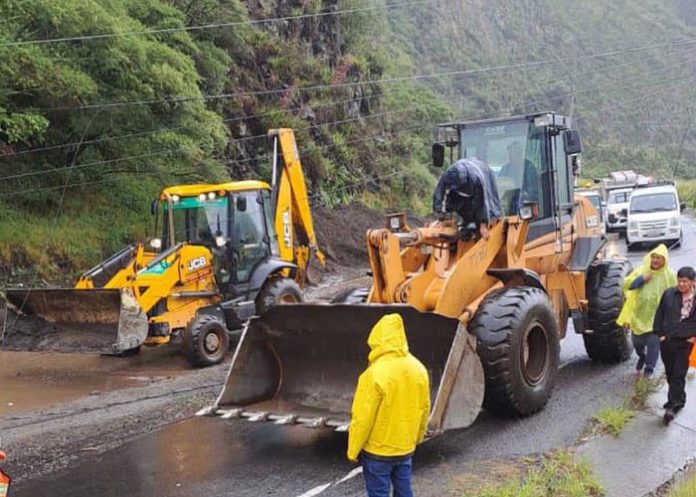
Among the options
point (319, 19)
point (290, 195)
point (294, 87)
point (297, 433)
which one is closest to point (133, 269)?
point (290, 195)

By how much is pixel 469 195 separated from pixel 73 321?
21.2 ft

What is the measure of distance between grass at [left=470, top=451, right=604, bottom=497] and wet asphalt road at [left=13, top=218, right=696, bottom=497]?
15.5 inches

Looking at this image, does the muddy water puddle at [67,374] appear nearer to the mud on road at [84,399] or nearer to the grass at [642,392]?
the mud on road at [84,399]

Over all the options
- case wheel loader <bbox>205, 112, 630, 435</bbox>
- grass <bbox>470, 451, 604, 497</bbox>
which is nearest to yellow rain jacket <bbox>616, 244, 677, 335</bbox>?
case wheel loader <bbox>205, 112, 630, 435</bbox>

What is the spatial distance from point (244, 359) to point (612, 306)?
468 centimetres

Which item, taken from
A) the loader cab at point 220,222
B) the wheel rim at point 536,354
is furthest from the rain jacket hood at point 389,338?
the loader cab at point 220,222

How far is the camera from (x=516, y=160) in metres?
9.45

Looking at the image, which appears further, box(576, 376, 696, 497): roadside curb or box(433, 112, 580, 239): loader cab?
box(433, 112, 580, 239): loader cab

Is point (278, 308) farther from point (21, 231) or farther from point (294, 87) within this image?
point (294, 87)

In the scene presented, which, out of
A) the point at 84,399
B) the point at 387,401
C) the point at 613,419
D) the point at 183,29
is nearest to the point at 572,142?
the point at 613,419

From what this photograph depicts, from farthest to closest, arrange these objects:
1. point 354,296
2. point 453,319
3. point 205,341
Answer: point 205,341 < point 354,296 < point 453,319

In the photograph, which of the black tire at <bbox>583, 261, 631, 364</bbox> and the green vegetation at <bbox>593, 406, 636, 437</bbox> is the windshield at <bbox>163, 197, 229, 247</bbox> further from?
the green vegetation at <bbox>593, 406, 636, 437</bbox>

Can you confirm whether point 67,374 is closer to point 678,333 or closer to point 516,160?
point 516,160

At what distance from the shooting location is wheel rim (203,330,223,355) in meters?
11.3
